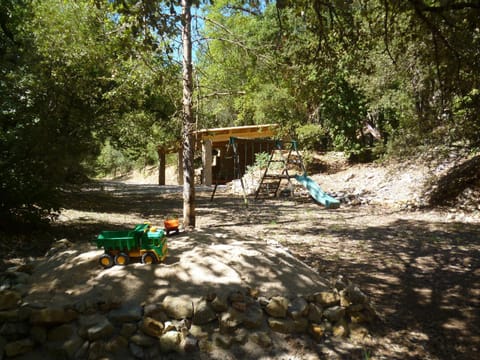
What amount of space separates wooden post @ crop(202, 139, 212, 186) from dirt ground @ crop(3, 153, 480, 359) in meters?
6.85

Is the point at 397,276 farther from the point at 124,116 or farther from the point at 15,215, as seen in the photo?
the point at 124,116

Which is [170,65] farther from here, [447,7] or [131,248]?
[447,7]

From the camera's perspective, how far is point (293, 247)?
576 cm

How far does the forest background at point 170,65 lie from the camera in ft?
13.2

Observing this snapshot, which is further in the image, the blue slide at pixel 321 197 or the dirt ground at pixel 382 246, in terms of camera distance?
the blue slide at pixel 321 197

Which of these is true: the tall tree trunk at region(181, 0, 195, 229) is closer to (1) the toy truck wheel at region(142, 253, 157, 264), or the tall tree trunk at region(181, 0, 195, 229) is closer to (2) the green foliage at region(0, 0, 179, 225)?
(2) the green foliage at region(0, 0, 179, 225)

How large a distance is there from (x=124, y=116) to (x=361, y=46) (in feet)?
25.6

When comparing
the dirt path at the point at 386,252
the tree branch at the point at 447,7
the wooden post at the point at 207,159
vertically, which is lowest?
the dirt path at the point at 386,252

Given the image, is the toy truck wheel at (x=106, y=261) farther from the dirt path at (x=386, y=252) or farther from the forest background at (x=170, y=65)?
the forest background at (x=170, y=65)

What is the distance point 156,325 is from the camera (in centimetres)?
267

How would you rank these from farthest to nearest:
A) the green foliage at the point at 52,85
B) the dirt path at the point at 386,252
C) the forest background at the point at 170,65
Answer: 1. the green foliage at the point at 52,85
2. the forest background at the point at 170,65
3. the dirt path at the point at 386,252

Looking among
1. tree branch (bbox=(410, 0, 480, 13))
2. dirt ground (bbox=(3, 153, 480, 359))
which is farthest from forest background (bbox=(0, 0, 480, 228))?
dirt ground (bbox=(3, 153, 480, 359))

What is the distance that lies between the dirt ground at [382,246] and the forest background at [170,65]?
5.06ft

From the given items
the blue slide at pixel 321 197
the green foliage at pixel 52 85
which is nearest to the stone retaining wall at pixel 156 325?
the green foliage at pixel 52 85
